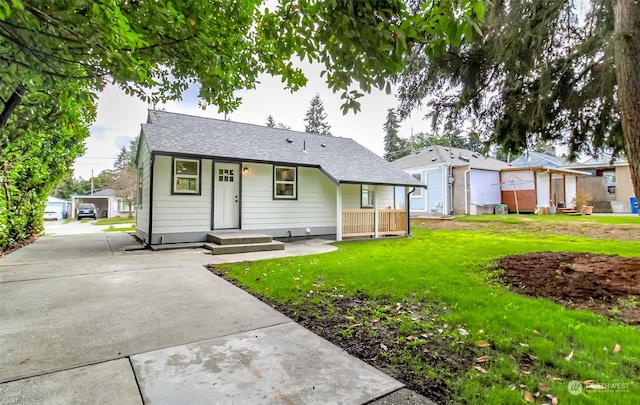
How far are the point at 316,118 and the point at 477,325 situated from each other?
41.6m

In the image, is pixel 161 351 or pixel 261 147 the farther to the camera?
pixel 261 147

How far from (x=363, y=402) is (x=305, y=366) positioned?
1.91 ft

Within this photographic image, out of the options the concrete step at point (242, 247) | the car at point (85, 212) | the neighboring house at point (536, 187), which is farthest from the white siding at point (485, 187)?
the car at point (85, 212)

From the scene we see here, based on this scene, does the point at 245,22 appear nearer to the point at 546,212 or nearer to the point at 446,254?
the point at 446,254

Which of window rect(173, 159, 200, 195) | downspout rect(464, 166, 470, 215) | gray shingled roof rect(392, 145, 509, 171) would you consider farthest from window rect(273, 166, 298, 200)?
downspout rect(464, 166, 470, 215)

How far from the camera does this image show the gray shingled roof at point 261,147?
28.6ft

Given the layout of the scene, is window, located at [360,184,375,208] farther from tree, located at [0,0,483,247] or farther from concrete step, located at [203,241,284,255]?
tree, located at [0,0,483,247]

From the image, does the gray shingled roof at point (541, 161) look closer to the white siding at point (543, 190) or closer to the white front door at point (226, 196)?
the white siding at point (543, 190)

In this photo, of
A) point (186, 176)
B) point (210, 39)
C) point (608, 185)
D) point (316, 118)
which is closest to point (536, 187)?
point (608, 185)

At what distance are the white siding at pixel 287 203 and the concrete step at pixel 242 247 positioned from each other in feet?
5.05

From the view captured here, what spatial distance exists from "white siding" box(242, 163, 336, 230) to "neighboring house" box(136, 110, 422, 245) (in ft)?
0.11

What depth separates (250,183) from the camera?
9.52m

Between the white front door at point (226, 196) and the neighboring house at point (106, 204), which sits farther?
the neighboring house at point (106, 204)

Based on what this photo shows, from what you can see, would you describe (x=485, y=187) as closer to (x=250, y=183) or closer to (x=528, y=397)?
(x=250, y=183)
